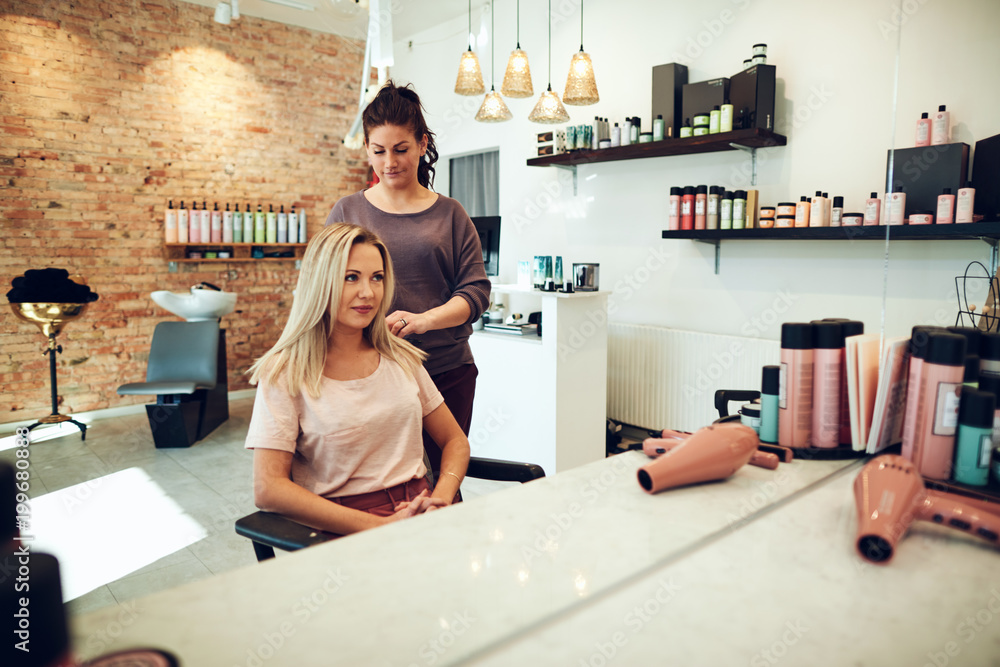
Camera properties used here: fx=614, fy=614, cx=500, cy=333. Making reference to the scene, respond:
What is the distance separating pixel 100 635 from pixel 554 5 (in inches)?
187

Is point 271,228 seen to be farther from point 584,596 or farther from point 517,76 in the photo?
point 584,596

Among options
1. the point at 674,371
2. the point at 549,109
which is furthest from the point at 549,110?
the point at 674,371

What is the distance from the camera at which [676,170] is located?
371 centimetres

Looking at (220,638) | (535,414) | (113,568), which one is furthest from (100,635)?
(535,414)

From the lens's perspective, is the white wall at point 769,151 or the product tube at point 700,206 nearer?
the white wall at point 769,151

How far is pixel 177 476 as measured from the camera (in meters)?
3.52

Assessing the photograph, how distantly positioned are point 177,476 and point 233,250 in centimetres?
250

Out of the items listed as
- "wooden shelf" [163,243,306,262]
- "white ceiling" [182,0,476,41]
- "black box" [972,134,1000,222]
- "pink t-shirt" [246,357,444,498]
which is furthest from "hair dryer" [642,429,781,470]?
"wooden shelf" [163,243,306,262]

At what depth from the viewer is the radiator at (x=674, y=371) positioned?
335cm

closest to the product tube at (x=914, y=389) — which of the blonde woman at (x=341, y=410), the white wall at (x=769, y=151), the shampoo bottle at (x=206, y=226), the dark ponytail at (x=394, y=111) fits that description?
the white wall at (x=769, y=151)

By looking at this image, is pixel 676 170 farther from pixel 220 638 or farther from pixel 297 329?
pixel 220 638

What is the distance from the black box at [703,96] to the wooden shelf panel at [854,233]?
61 cm

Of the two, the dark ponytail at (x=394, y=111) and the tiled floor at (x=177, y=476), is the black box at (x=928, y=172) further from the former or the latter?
the tiled floor at (x=177, y=476)

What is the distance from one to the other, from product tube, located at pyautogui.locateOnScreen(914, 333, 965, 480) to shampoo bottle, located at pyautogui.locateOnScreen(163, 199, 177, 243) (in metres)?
5.23
